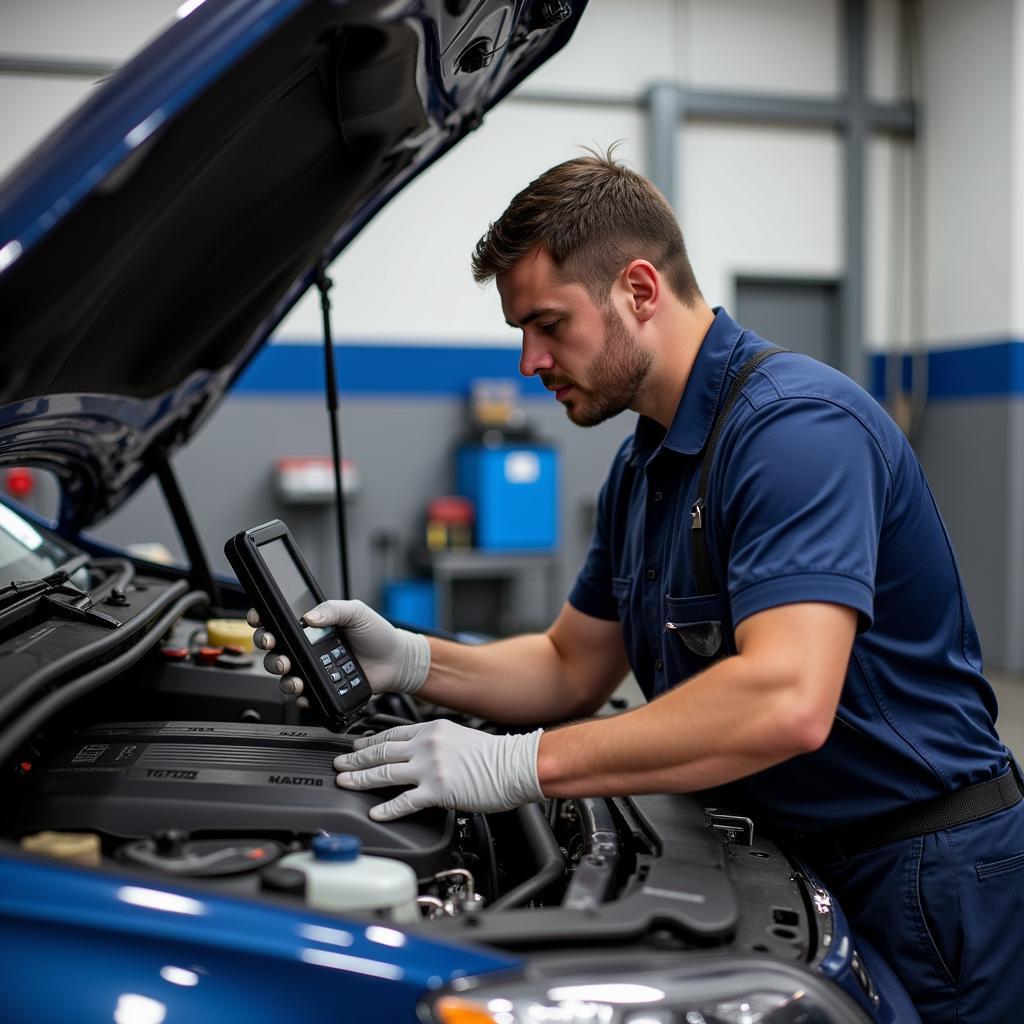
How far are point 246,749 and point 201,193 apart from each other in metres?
0.60

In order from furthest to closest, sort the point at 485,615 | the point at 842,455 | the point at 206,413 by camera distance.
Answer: the point at 485,615
the point at 206,413
the point at 842,455

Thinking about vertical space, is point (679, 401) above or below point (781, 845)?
above

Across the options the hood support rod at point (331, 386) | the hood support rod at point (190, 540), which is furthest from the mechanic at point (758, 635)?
the hood support rod at point (190, 540)

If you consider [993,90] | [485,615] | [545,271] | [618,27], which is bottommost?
[485,615]

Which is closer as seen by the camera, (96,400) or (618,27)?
(96,400)

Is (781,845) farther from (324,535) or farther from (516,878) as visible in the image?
(324,535)

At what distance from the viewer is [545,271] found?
4.19 ft

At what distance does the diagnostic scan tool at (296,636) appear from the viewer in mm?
1198

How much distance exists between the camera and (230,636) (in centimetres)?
158

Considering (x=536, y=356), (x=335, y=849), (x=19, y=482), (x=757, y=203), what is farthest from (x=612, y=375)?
(x=757, y=203)

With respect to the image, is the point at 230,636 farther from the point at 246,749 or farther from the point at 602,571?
the point at 602,571

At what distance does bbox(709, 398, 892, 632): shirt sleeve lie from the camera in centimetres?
101

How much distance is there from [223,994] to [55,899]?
133 mm

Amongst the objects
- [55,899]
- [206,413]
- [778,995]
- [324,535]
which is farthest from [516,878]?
[324,535]
